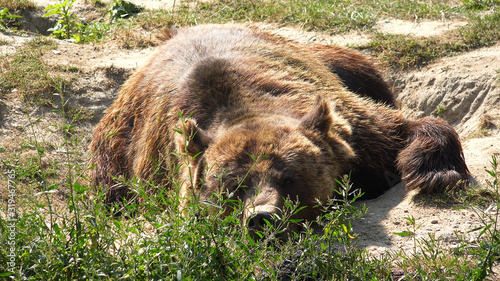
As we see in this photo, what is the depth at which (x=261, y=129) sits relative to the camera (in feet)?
14.8

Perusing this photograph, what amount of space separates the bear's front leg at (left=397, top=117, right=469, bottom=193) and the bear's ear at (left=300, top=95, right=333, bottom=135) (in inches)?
33.2

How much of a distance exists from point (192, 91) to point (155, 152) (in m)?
0.69

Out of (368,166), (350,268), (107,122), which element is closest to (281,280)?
(350,268)

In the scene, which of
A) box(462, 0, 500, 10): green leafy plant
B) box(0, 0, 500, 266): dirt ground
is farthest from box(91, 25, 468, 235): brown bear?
box(462, 0, 500, 10): green leafy plant

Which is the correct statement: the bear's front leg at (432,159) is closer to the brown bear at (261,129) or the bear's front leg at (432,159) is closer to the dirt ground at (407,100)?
the brown bear at (261,129)

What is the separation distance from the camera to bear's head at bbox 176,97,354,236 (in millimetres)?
4191

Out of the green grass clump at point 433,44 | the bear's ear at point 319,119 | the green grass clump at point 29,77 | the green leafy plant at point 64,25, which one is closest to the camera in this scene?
the bear's ear at point 319,119

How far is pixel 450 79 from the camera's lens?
674cm

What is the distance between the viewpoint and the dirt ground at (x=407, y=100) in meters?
4.13

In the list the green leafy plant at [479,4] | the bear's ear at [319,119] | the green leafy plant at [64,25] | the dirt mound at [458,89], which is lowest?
the green leafy plant at [64,25]

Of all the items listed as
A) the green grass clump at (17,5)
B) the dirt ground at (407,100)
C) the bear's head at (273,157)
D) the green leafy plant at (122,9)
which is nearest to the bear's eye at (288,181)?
the bear's head at (273,157)

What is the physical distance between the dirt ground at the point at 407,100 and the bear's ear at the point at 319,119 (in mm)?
717

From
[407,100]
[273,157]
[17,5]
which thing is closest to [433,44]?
[407,100]

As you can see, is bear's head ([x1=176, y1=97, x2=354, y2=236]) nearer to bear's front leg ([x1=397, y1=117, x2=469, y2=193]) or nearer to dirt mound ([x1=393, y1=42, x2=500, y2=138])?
bear's front leg ([x1=397, y1=117, x2=469, y2=193])
